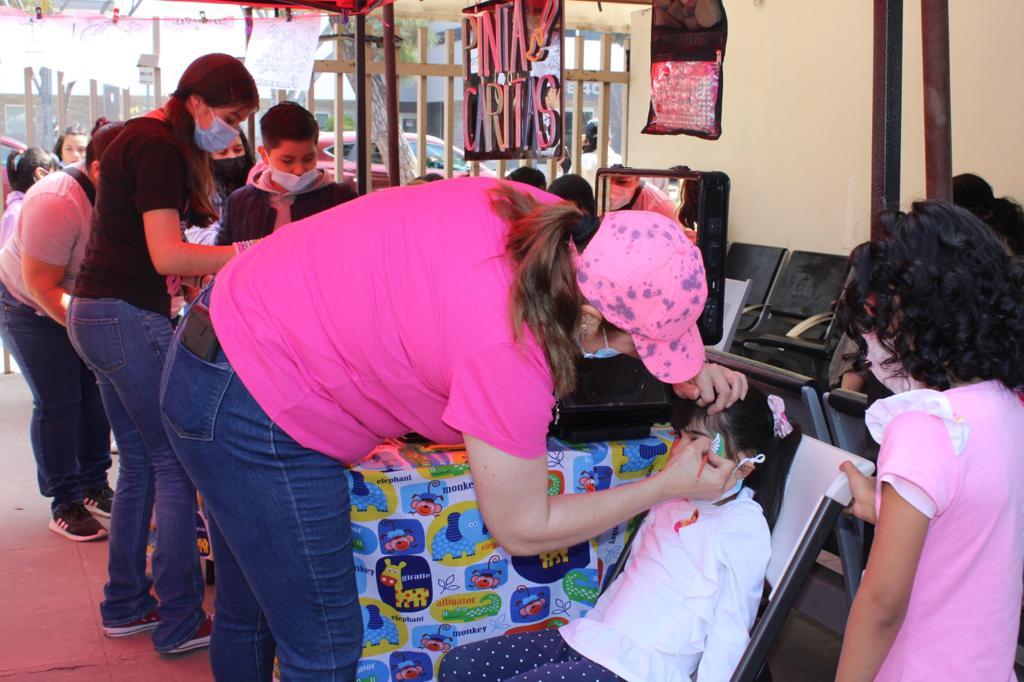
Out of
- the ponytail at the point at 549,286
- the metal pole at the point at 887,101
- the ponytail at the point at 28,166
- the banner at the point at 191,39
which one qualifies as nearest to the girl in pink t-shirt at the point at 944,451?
the ponytail at the point at 549,286

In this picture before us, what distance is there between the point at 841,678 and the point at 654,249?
76 centimetres

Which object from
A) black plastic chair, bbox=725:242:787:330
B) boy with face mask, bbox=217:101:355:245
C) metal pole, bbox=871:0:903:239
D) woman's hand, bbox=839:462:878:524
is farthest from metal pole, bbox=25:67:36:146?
woman's hand, bbox=839:462:878:524

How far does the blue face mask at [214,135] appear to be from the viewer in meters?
2.63

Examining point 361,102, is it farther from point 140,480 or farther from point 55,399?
point 140,480

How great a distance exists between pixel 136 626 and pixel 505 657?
1569mm

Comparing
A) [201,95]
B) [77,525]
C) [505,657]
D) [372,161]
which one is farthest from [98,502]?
[372,161]

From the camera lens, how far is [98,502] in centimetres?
425

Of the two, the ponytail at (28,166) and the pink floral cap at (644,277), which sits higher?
the ponytail at (28,166)

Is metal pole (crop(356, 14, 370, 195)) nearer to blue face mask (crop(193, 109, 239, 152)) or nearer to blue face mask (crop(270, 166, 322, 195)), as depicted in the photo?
blue face mask (crop(270, 166, 322, 195))

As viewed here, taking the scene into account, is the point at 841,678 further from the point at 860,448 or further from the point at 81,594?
the point at 81,594

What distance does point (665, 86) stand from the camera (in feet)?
14.4

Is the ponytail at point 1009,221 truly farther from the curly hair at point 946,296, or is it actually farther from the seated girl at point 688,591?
the curly hair at point 946,296

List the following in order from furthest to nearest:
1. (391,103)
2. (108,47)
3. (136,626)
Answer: (108,47)
(391,103)
(136,626)

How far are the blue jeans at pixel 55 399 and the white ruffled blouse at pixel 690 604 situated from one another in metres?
2.56
